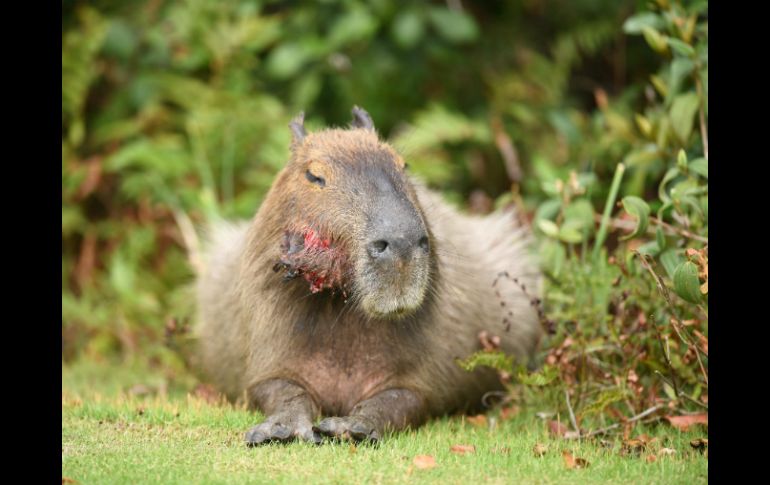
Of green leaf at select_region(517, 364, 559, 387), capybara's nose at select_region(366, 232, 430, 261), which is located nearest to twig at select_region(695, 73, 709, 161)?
green leaf at select_region(517, 364, 559, 387)

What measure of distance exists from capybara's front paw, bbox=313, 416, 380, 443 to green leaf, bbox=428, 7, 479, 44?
4.85 metres

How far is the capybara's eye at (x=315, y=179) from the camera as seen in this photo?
15.3ft

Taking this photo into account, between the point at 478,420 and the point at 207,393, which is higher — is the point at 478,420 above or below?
above

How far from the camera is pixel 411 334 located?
4.85 m

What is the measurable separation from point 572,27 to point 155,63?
12.9ft

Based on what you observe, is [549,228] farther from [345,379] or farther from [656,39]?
[345,379]

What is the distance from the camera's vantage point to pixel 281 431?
4.16 meters

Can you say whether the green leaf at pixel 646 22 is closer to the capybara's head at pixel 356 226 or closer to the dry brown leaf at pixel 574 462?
the capybara's head at pixel 356 226

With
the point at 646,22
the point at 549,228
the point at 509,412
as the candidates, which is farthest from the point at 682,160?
the point at 509,412

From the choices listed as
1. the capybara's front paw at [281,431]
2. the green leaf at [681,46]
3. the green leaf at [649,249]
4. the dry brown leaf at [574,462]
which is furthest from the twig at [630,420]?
the green leaf at [681,46]

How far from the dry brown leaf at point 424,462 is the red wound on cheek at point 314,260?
0.90 metres

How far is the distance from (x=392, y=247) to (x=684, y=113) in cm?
232

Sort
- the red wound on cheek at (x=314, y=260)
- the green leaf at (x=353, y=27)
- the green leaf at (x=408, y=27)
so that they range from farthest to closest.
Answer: the green leaf at (x=408, y=27) < the green leaf at (x=353, y=27) < the red wound on cheek at (x=314, y=260)
